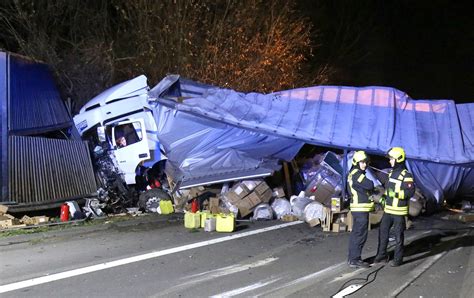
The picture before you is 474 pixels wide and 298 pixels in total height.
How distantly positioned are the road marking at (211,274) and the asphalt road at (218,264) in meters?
0.01

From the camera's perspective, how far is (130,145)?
12.9m

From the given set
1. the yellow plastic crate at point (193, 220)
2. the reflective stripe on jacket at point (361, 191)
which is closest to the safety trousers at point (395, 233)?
the reflective stripe on jacket at point (361, 191)

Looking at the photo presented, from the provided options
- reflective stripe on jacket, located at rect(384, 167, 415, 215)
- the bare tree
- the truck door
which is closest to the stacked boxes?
the truck door

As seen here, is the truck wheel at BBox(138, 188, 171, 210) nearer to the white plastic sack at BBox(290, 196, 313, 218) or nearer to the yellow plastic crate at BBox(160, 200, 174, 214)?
the yellow plastic crate at BBox(160, 200, 174, 214)

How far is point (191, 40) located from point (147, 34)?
61.2 inches

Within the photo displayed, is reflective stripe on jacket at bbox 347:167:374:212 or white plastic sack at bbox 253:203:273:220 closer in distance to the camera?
reflective stripe on jacket at bbox 347:167:374:212

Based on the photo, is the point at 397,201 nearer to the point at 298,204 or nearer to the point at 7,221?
the point at 298,204

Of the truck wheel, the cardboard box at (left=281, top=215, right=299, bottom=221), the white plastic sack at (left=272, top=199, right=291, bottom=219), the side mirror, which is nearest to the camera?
the cardboard box at (left=281, top=215, right=299, bottom=221)

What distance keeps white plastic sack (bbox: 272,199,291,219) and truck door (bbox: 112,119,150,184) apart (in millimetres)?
3577

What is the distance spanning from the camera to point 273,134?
12.0m

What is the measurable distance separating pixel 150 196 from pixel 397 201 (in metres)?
7.08

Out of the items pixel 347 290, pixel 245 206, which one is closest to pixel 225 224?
pixel 245 206

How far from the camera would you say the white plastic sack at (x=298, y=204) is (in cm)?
1105

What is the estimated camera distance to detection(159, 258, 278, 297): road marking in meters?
5.90
